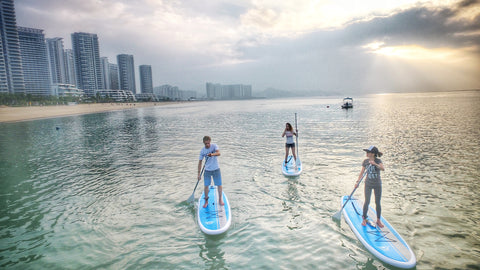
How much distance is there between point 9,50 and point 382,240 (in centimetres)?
25374

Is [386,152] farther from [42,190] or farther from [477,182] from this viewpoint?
[42,190]

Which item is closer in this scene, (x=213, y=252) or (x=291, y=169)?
(x=213, y=252)

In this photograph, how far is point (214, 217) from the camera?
9.18 m

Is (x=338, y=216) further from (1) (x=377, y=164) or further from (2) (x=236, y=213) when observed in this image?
(2) (x=236, y=213)

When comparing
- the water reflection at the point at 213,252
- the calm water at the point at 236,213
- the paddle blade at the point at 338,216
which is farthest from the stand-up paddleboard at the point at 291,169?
the water reflection at the point at 213,252

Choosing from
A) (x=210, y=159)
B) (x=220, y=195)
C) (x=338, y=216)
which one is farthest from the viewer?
(x=220, y=195)

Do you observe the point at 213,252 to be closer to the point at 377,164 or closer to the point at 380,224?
the point at 380,224

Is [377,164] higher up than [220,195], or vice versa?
[377,164]

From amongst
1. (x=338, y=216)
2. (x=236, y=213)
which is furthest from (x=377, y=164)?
(x=236, y=213)

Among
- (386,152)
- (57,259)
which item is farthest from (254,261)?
(386,152)

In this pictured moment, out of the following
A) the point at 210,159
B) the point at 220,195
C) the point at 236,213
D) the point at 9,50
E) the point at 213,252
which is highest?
the point at 9,50

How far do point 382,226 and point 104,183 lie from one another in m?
14.4

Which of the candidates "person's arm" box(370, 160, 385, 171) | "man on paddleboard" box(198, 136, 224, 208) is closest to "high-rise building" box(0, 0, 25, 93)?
"man on paddleboard" box(198, 136, 224, 208)

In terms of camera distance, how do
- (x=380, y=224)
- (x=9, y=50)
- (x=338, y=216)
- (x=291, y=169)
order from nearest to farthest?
(x=380, y=224) → (x=338, y=216) → (x=291, y=169) → (x=9, y=50)
